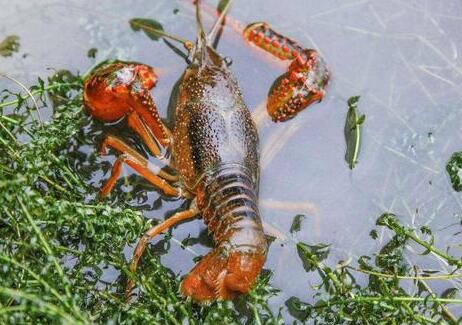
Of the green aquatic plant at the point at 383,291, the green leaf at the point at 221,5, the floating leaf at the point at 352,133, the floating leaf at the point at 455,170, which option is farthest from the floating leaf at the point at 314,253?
the green leaf at the point at 221,5

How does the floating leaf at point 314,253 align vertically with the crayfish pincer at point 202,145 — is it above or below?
below

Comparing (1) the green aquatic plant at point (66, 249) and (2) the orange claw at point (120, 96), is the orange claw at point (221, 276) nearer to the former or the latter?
(1) the green aquatic plant at point (66, 249)

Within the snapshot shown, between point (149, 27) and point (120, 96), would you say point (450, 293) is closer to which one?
point (120, 96)

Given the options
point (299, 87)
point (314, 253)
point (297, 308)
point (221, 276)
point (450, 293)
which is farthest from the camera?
point (299, 87)

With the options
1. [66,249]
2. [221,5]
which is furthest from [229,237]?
[221,5]

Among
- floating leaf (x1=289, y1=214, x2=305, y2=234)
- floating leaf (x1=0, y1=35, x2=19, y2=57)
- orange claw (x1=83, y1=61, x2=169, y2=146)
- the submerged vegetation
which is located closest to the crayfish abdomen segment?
the submerged vegetation

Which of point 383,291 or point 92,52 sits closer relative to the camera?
point 383,291
